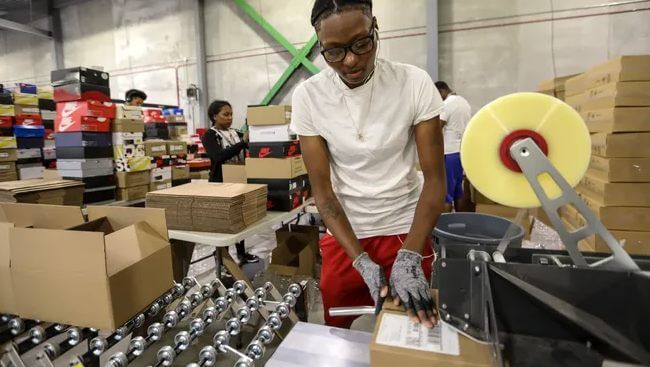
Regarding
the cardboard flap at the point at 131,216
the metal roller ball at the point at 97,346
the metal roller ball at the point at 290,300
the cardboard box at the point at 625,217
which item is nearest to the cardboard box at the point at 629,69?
the cardboard box at the point at 625,217

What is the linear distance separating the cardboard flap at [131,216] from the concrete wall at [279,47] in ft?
13.4

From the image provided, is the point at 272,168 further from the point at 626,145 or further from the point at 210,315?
the point at 626,145

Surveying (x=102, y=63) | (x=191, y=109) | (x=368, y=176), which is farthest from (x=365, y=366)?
(x=102, y=63)

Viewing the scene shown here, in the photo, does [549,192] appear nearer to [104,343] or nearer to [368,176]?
[368,176]

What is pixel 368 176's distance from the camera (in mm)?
1130

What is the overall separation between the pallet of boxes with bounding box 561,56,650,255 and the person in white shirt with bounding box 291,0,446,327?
1.58m

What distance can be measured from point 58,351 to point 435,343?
3.50 feet

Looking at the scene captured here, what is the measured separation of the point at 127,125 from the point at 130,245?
2267 millimetres

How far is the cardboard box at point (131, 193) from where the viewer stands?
10.2 feet

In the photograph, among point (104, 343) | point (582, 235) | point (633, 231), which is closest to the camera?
point (582, 235)

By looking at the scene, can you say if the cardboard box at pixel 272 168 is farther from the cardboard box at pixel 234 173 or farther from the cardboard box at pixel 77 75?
the cardboard box at pixel 77 75

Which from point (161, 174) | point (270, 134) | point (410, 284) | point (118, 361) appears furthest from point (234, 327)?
point (161, 174)

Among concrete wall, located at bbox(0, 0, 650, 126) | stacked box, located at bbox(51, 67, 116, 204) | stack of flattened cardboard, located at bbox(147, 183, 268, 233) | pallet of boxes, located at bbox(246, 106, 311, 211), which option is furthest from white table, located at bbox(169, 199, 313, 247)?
concrete wall, located at bbox(0, 0, 650, 126)

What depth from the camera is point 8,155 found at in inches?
132
